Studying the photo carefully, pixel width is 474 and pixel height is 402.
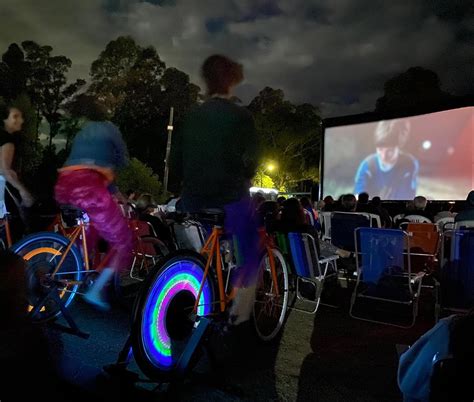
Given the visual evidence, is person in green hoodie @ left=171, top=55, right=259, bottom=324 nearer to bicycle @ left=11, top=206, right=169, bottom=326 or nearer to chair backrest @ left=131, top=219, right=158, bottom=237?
bicycle @ left=11, top=206, right=169, bottom=326

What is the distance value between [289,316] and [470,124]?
11598 millimetres

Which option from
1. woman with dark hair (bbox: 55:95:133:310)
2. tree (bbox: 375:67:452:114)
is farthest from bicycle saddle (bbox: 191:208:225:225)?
tree (bbox: 375:67:452:114)

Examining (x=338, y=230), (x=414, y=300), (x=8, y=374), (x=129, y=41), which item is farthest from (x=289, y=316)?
(x=129, y=41)

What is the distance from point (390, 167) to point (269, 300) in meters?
13.7

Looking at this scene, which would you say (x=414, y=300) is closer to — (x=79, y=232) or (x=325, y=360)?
(x=325, y=360)

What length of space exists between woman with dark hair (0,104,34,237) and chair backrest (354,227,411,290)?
3721 millimetres

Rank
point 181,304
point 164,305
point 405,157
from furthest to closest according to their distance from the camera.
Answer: point 405,157 → point 181,304 → point 164,305

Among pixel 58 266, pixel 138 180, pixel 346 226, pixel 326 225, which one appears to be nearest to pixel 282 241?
pixel 346 226

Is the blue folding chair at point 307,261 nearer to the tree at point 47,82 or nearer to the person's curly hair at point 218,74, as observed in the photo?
the person's curly hair at point 218,74

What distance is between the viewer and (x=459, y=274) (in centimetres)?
427

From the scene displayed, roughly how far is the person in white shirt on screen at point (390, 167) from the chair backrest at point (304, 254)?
11.4m

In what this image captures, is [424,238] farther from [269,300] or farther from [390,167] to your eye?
[390,167]

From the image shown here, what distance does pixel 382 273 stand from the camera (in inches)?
196

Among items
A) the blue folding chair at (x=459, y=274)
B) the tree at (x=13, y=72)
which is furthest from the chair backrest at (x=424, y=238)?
the tree at (x=13, y=72)
